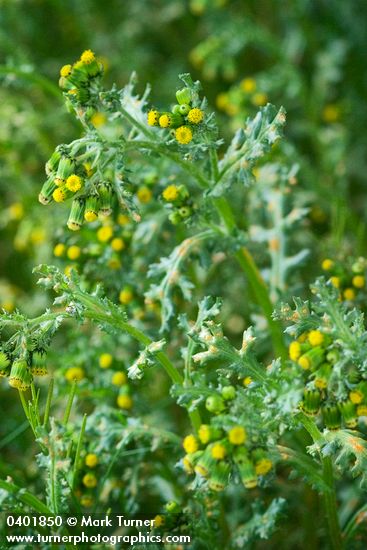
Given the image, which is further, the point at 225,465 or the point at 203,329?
the point at 203,329

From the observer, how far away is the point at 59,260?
102 inches

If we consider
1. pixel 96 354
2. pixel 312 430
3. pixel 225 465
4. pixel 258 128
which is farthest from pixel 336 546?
pixel 258 128

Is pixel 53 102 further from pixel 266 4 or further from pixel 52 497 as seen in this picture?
pixel 52 497

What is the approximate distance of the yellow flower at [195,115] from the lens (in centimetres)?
176

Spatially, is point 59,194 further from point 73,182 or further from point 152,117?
point 152,117

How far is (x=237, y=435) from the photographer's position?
1.47 metres

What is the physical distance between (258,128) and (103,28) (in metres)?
2.61

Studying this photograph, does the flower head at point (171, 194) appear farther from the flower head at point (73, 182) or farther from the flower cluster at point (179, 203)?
the flower head at point (73, 182)

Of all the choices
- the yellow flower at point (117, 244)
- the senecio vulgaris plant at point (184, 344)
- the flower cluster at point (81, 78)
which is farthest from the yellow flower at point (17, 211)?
the flower cluster at point (81, 78)

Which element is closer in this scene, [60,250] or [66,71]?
[66,71]

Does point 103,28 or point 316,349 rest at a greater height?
point 103,28

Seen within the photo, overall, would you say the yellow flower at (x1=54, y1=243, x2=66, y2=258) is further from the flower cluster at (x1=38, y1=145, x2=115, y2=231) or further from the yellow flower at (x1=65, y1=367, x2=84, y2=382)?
the flower cluster at (x1=38, y1=145, x2=115, y2=231)

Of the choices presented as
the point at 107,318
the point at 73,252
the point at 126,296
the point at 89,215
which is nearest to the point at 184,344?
the point at 126,296

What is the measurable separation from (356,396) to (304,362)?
15 cm
